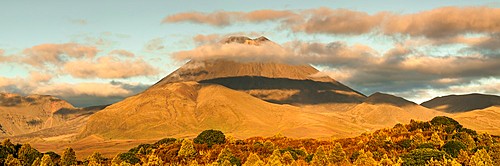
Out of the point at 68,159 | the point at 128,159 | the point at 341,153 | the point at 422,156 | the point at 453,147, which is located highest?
the point at 453,147

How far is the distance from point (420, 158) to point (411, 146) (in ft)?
99.4

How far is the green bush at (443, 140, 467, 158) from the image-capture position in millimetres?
135600

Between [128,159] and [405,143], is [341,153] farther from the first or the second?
[128,159]

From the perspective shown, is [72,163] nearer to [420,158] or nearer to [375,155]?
[375,155]

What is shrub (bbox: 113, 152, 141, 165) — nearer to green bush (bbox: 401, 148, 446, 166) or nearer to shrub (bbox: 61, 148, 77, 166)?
shrub (bbox: 61, 148, 77, 166)

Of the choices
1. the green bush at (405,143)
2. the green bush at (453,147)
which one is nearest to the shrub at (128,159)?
the green bush at (405,143)

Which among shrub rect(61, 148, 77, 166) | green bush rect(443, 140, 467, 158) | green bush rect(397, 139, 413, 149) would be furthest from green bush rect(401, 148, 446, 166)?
shrub rect(61, 148, 77, 166)

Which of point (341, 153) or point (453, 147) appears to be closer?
point (341, 153)

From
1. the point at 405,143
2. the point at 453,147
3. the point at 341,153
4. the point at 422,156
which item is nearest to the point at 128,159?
the point at 341,153

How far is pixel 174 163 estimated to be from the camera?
149m

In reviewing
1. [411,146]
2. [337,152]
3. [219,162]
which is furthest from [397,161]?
[219,162]

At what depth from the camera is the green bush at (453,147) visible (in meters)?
136

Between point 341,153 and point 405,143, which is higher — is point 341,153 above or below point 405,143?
below

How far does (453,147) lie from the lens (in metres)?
139
